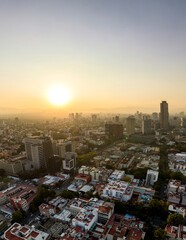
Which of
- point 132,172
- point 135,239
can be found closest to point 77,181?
point 132,172

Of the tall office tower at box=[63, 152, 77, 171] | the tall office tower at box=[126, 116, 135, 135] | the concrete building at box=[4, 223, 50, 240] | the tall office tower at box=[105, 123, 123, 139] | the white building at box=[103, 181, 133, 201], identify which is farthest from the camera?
the tall office tower at box=[126, 116, 135, 135]

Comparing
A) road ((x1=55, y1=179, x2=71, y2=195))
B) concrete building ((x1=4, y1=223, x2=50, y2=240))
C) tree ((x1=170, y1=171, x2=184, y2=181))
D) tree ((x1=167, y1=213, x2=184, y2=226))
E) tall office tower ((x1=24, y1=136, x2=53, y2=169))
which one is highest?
tall office tower ((x1=24, y1=136, x2=53, y2=169))

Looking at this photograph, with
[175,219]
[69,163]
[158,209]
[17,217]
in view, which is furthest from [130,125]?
[17,217]

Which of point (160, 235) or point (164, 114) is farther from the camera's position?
point (164, 114)

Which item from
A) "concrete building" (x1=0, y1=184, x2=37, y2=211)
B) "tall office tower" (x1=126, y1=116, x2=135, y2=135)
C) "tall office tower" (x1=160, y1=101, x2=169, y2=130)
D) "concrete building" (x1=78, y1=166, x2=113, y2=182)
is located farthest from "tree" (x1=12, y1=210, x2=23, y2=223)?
"tall office tower" (x1=160, y1=101, x2=169, y2=130)

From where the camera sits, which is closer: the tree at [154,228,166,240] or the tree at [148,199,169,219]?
the tree at [154,228,166,240]

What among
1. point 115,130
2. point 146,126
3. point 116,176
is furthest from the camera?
point 146,126

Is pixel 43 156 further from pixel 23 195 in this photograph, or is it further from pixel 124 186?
pixel 124 186

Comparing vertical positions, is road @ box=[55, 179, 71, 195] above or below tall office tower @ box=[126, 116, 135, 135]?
below

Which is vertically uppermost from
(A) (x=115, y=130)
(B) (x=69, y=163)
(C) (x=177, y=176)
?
(A) (x=115, y=130)

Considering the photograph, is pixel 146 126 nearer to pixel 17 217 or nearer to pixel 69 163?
pixel 69 163

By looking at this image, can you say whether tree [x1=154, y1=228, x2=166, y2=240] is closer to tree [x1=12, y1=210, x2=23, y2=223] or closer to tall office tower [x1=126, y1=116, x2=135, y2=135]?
tree [x1=12, y1=210, x2=23, y2=223]
